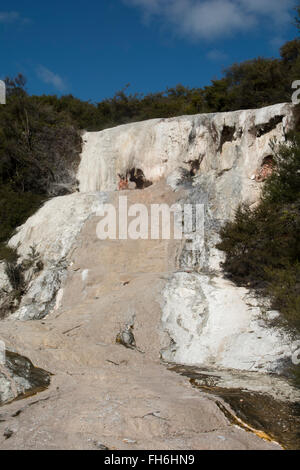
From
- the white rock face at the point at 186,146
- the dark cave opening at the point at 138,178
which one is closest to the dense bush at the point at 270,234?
the white rock face at the point at 186,146

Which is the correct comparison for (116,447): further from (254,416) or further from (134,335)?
(134,335)

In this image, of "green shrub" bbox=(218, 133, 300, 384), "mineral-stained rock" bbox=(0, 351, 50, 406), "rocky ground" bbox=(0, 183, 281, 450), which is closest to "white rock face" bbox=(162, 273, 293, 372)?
"rocky ground" bbox=(0, 183, 281, 450)

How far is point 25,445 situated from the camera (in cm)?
500

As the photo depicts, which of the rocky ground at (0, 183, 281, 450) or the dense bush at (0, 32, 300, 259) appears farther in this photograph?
the dense bush at (0, 32, 300, 259)

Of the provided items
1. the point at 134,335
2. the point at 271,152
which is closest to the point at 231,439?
the point at 134,335

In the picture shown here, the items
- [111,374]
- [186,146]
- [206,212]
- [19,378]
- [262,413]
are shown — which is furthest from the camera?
[186,146]

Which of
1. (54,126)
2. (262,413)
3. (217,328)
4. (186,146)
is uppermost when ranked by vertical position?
(54,126)

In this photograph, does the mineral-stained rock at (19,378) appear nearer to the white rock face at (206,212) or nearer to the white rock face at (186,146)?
the white rock face at (206,212)

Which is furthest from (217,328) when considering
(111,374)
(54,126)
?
(54,126)

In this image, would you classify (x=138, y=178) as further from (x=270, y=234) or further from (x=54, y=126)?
(x=270, y=234)

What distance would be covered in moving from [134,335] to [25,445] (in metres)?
6.01

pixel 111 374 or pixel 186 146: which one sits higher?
pixel 186 146

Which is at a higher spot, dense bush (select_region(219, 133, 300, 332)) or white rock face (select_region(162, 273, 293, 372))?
dense bush (select_region(219, 133, 300, 332))

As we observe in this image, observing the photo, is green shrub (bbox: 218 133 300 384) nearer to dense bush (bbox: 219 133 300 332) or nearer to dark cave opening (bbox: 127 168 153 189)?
dense bush (bbox: 219 133 300 332)
